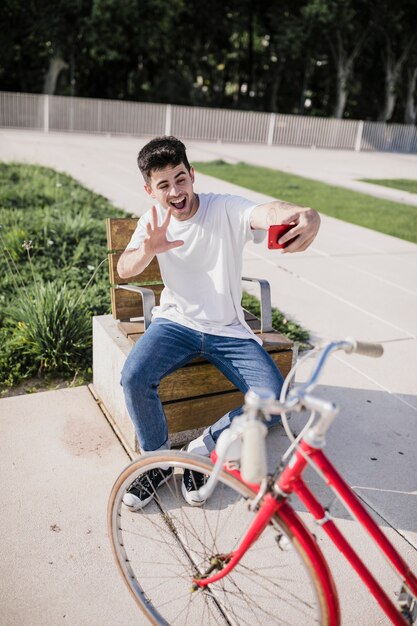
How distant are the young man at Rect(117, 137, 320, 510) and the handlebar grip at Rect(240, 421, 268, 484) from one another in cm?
113

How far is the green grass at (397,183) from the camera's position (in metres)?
14.1

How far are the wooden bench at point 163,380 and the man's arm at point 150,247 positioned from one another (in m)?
0.34

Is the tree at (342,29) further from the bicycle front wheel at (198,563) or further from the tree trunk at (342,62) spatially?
the bicycle front wheel at (198,563)

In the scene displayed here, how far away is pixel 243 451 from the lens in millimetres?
1501

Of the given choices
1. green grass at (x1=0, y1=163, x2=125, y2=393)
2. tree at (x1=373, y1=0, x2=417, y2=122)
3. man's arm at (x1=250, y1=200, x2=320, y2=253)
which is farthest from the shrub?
tree at (x1=373, y1=0, x2=417, y2=122)

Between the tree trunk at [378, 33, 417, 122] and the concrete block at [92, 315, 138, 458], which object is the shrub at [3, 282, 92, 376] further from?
the tree trunk at [378, 33, 417, 122]

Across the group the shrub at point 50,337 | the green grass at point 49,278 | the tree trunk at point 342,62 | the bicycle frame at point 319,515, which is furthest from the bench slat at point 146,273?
the tree trunk at point 342,62

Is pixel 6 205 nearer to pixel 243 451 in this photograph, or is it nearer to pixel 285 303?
pixel 285 303

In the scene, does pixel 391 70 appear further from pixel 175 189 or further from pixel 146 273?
pixel 175 189

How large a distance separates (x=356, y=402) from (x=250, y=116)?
23.1 meters

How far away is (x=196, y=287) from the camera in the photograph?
281 centimetres

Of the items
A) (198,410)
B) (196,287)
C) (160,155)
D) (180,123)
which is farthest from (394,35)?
(198,410)

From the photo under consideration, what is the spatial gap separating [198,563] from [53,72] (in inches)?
1125

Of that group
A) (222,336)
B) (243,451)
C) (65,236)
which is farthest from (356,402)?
(65,236)
